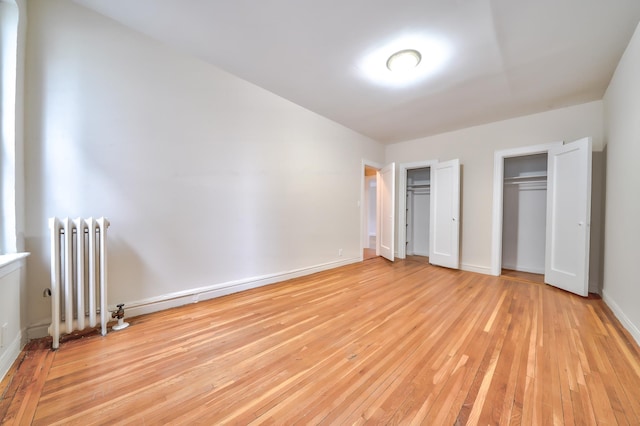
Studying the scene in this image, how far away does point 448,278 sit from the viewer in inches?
137

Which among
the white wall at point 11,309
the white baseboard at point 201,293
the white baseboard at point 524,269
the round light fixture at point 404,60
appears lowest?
the white baseboard at point 524,269

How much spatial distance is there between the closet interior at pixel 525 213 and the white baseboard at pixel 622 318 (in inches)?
56.1

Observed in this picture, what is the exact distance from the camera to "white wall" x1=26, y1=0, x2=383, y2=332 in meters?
1.75

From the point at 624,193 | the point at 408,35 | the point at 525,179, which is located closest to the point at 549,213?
the point at 525,179

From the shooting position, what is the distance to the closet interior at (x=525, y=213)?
12.7ft

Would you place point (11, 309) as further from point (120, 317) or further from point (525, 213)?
point (525, 213)

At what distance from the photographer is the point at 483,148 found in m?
3.87

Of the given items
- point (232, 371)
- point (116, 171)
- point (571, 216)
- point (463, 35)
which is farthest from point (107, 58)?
point (571, 216)

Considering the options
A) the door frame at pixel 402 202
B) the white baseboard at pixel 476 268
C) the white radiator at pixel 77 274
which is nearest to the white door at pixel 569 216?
the white baseboard at pixel 476 268

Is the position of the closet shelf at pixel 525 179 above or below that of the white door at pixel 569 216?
above

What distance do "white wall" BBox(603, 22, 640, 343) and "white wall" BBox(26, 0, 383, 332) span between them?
3.32 metres

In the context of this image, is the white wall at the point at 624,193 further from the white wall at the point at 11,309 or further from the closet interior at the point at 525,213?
the white wall at the point at 11,309

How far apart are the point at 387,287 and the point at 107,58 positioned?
3759mm

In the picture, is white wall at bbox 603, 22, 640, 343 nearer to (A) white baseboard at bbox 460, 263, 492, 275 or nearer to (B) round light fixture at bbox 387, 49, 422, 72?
(A) white baseboard at bbox 460, 263, 492, 275
